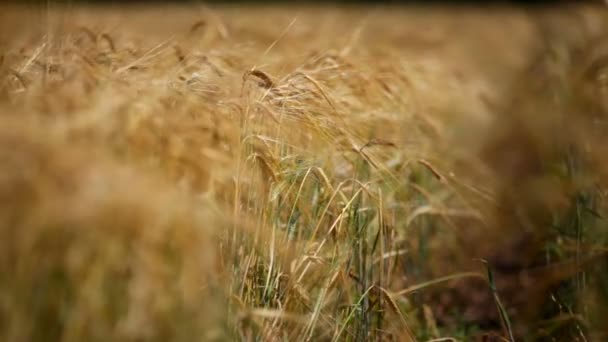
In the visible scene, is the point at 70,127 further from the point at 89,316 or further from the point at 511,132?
the point at 511,132

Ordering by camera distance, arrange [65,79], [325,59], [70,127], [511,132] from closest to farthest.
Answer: [70,127]
[65,79]
[325,59]
[511,132]

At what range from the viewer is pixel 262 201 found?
1.99 metres

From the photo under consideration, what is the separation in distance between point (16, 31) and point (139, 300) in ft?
3.92

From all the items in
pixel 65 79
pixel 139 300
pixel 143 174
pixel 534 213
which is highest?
pixel 65 79

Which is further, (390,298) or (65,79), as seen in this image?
(390,298)

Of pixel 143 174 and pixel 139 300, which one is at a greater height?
pixel 143 174

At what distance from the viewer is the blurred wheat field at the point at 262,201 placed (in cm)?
145

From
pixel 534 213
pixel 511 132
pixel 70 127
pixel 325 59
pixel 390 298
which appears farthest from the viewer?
pixel 511 132

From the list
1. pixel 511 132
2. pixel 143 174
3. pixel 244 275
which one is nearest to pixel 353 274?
pixel 244 275

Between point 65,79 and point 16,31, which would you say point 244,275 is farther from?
point 16,31

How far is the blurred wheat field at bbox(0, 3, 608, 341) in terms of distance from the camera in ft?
4.74

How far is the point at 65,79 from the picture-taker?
72.6 inches

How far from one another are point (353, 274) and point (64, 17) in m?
0.96

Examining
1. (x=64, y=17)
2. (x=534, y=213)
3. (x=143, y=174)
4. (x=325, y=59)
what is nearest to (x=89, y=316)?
(x=143, y=174)
